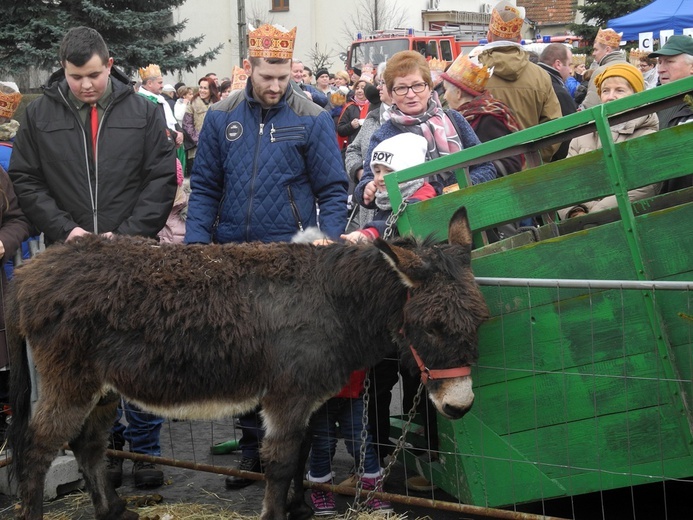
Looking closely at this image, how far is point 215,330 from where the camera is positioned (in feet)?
14.5

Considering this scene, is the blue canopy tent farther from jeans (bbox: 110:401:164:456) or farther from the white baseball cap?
jeans (bbox: 110:401:164:456)

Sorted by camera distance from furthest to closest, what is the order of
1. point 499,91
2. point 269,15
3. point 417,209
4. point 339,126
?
1. point 269,15
2. point 339,126
3. point 499,91
4. point 417,209

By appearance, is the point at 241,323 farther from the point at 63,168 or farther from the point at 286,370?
the point at 63,168

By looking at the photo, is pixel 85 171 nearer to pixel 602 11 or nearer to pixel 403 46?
pixel 403 46

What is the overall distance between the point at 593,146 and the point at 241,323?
3220 millimetres

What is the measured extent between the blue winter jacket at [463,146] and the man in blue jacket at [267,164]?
147 millimetres

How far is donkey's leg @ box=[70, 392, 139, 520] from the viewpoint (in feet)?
16.4

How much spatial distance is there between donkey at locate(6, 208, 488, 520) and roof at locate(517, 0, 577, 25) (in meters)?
45.4

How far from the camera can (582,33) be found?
105ft

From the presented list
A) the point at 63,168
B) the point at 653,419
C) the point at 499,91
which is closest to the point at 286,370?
the point at 653,419

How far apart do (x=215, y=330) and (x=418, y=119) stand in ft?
5.84

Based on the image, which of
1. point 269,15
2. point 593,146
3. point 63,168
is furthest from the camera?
point 269,15

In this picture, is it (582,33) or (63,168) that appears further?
(582,33)

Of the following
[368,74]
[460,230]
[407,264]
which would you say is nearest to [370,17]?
[368,74]
